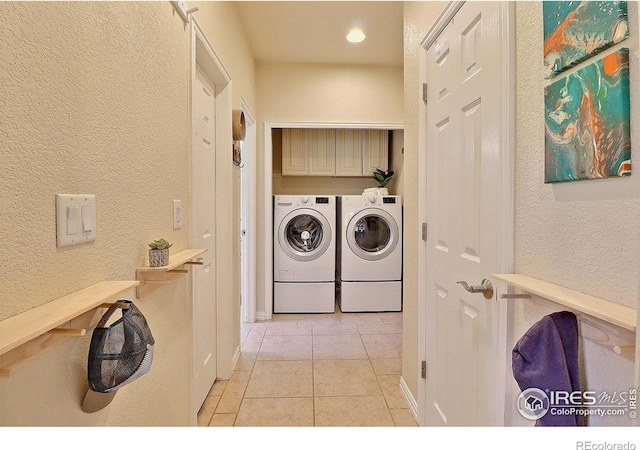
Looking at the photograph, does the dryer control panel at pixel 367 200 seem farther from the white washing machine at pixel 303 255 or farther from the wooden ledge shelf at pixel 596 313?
the wooden ledge shelf at pixel 596 313

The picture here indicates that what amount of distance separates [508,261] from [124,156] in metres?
1.23

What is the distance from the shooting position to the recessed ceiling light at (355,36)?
8.81ft

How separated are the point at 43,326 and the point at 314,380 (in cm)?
188

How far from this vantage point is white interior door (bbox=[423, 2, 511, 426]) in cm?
103

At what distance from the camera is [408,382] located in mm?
1895

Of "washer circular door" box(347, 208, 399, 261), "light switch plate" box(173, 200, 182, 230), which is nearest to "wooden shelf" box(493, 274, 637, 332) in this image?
"light switch plate" box(173, 200, 182, 230)

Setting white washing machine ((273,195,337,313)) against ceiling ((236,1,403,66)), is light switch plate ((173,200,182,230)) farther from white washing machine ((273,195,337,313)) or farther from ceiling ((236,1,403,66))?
white washing machine ((273,195,337,313))

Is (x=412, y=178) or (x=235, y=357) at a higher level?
(x=412, y=178)

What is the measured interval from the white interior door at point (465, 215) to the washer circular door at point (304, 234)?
1888mm

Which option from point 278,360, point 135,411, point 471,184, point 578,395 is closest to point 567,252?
point 578,395

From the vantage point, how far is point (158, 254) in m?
1.04

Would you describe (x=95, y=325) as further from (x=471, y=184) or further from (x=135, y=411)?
(x=471, y=184)

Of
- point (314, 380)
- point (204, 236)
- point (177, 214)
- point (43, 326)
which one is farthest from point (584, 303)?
point (314, 380)

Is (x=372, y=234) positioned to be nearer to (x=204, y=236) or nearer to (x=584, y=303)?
(x=204, y=236)
